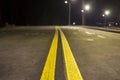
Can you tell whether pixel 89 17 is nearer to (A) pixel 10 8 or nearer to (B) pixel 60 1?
(B) pixel 60 1

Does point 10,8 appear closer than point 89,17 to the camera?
No

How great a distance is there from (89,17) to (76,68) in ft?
238

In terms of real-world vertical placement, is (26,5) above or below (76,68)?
above

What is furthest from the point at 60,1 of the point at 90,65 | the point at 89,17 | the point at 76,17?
the point at 90,65

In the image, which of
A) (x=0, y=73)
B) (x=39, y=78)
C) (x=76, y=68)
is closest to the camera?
(x=39, y=78)

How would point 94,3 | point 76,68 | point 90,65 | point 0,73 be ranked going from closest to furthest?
point 0,73, point 76,68, point 90,65, point 94,3

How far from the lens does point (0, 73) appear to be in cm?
579

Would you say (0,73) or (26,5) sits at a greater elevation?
(26,5)

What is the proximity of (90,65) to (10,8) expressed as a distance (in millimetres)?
83445

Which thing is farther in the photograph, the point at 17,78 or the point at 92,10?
the point at 92,10

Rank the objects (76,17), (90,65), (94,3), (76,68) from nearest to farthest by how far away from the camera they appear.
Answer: (76,68) → (90,65) → (94,3) → (76,17)

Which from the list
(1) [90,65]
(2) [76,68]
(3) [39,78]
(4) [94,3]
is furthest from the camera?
(4) [94,3]

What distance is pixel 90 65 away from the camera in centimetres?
671

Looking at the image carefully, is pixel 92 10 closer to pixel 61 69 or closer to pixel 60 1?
pixel 60 1
